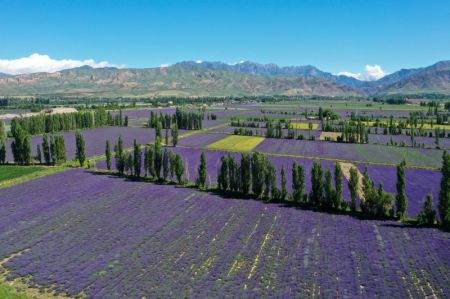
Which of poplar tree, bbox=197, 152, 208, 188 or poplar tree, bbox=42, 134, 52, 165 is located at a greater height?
poplar tree, bbox=42, 134, 52, 165

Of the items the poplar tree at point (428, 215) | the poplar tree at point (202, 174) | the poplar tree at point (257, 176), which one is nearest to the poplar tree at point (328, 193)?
the poplar tree at point (257, 176)

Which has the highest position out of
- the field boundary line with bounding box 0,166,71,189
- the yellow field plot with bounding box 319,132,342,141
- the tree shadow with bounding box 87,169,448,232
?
the yellow field plot with bounding box 319,132,342,141

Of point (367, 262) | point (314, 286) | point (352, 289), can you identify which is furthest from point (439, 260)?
point (314, 286)

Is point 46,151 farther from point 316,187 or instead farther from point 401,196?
point 401,196

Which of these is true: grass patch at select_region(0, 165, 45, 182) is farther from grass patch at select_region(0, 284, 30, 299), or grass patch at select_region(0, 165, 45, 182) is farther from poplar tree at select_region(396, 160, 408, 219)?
poplar tree at select_region(396, 160, 408, 219)

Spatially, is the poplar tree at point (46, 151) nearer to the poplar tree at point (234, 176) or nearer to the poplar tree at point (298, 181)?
the poplar tree at point (234, 176)

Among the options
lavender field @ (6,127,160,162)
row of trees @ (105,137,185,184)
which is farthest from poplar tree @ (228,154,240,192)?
lavender field @ (6,127,160,162)

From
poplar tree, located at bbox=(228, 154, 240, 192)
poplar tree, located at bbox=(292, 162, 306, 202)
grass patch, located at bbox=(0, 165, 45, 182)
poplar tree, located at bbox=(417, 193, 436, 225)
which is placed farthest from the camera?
grass patch, located at bbox=(0, 165, 45, 182)

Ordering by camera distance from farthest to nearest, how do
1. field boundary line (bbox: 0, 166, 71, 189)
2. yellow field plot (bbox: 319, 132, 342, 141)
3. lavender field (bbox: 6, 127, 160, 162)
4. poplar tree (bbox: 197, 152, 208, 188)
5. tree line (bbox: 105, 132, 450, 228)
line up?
yellow field plot (bbox: 319, 132, 342, 141), lavender field (bbox: 6, 127, 160, 162), field boundary line (bbox: 0, 166, 71, 189), poplar tree (bbox: 197, 152, 208, 188), tree line (bbox: 105, 132, 450, 228)

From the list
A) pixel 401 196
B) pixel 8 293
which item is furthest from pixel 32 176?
pixel 401 196
